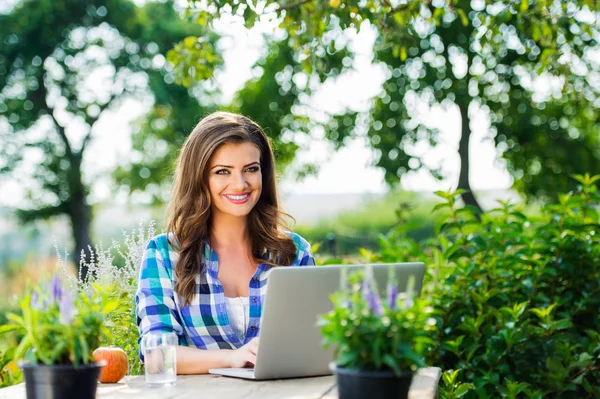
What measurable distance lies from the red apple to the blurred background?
279mm

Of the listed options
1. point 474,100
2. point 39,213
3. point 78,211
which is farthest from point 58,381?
point 39,213

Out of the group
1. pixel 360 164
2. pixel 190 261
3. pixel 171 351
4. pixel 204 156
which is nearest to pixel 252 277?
pixel 190 261

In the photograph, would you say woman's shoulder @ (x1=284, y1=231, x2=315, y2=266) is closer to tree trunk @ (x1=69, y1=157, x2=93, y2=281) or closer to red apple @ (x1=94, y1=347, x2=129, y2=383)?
red apple @ (x1=94, y1=347, x2=129, y2=383)

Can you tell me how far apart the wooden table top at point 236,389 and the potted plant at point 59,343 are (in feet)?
1.16

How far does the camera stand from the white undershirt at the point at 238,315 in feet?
8.36

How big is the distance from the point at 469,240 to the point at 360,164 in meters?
7.61

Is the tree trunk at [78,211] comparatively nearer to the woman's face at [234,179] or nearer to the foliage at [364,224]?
the foliage at [364,224]

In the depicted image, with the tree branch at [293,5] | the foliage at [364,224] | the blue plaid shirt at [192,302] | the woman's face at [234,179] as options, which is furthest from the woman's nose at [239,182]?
the foliage at [364,224]

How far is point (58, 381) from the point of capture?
58.1 inches

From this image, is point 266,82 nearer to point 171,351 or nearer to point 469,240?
point 469,240

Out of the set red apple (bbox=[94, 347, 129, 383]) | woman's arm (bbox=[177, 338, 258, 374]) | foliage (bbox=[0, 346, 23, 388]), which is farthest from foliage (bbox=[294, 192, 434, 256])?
red apple (bbox=[94, 347, 129, 383])

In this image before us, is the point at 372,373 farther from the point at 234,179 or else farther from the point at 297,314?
the point at 234,179

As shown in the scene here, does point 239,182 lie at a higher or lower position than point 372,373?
higher

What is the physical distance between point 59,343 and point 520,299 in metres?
2.45
